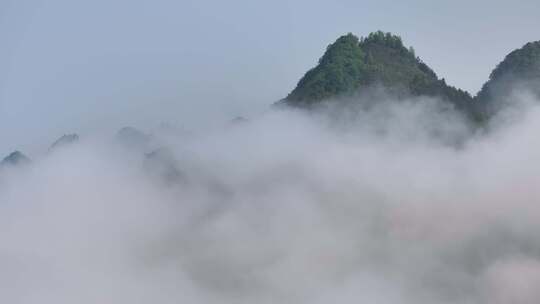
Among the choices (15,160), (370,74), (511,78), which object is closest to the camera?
(511,78)

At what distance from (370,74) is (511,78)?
21.6 meters

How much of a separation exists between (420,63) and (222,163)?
37090 mm

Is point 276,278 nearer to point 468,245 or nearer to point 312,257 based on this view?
point 312,257

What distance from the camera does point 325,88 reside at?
463ft

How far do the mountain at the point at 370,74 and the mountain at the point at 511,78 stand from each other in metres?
3.45

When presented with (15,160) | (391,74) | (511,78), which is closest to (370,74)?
(391,74)

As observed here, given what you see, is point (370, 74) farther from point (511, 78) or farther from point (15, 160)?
point (15, 160)

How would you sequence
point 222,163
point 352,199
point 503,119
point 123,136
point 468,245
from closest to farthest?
point 468,245 < point 352,199 < point 503,119 < point 222,163 < point 123,136

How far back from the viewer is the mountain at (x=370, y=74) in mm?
137125

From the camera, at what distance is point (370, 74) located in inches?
5531

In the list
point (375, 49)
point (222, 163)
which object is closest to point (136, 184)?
point (222, 163)

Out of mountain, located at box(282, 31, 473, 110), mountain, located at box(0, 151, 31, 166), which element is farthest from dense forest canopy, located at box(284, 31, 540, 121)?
mountain, located at box(0, 151, 31, 166)

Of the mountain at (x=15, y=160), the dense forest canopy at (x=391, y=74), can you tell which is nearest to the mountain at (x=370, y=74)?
the dense forest canopy at (x=391, y=74)

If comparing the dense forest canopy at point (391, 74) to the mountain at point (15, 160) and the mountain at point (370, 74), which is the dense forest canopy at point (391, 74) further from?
the mountain at point (15, 160)
